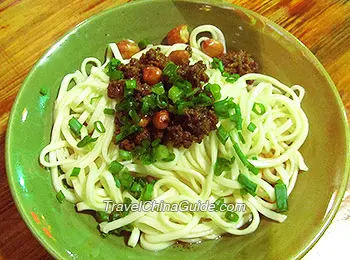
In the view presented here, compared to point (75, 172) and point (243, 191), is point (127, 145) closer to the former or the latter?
point (75, 172)

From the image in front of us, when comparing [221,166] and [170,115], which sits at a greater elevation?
[170,115]

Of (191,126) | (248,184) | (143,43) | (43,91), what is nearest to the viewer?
(191,126)

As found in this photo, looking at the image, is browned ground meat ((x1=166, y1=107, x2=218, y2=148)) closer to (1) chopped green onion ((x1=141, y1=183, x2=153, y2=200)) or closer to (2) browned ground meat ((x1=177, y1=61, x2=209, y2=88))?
(2) browned ground meat ((x1=177, y1=61, x2=209, y2=88))

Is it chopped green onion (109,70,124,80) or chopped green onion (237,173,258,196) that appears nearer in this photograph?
chopped green onion (237,173,258,196)

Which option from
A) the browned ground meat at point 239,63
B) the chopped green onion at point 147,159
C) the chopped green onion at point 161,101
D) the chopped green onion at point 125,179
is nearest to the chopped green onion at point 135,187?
the chopped green onion at point 125,179

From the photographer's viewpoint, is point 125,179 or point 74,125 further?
point 74,125

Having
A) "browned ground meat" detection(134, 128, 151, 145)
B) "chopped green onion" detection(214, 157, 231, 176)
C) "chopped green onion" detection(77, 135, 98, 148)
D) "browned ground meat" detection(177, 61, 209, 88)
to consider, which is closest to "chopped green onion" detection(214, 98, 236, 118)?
"browned ground meat" detection(177, 61, 209, 88)

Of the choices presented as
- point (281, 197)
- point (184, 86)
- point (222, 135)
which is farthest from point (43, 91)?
point (281, 197)
